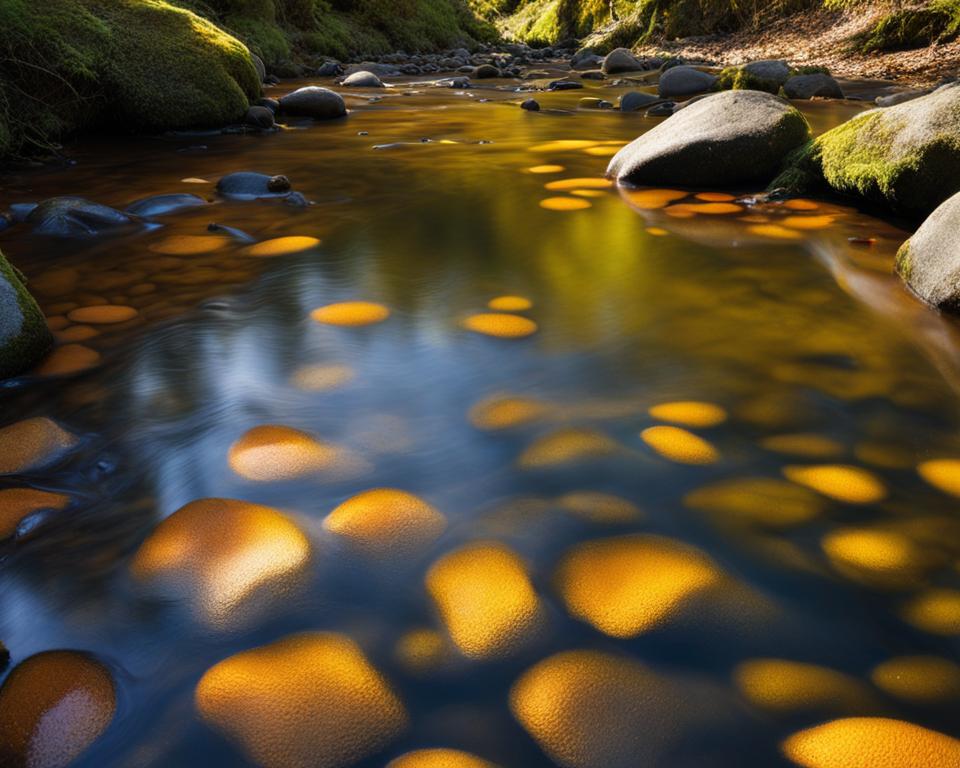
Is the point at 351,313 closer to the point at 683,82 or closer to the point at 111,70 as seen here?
the point at 111,70

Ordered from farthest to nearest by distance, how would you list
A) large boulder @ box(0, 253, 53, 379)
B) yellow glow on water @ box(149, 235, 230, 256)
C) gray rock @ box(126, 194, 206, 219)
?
gray rock @ box(126, 194, 206, 219)
yellow glow on water @ box(149, 235, 230, 256)
large boulder @ box(0, 253, 53, 379)

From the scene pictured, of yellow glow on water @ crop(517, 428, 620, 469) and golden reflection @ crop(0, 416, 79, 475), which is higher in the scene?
golden reflection @ crop(0, 416, 79, 475)

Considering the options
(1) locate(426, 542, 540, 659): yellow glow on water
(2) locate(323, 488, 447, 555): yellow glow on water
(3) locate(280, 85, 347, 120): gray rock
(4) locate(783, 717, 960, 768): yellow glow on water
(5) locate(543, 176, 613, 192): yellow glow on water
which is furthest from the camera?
(3) locate(280, 85, 347, 120): gray rock

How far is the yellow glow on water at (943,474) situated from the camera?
151 cm

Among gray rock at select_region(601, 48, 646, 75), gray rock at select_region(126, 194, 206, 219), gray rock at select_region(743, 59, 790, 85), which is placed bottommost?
gray rock at select_region(126, 194, 206, 219)

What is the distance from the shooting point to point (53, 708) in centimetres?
101

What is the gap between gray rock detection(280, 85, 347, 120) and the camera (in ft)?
23.8

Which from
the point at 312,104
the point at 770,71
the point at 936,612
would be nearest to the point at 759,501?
the point at 936,612

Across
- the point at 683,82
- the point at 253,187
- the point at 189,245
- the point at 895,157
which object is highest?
the point at 683,82

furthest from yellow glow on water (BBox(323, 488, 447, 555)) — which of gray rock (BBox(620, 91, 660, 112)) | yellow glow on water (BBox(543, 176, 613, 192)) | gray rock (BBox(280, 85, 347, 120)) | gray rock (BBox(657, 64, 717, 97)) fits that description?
gray rock (BBox(657, 64, 717, 97))

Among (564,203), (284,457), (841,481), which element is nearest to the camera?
(841,481)

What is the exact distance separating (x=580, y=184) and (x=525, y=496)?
3256mm

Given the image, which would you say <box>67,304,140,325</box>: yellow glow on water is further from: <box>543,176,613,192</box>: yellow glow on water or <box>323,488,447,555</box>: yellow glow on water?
<box>543,176,613,192</box>: yellow glow on water

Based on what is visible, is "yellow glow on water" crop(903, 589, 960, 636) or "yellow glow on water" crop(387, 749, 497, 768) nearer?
"yellow glow on water" crop(387, 749, 497, 768)
